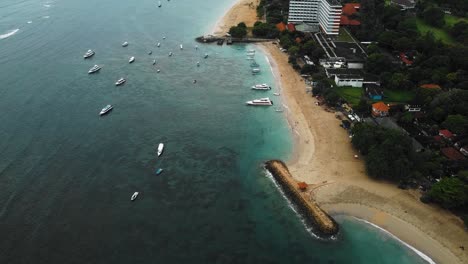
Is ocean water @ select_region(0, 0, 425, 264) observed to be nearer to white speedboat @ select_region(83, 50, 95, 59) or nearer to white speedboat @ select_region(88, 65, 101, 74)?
white speedboat @ select_region(83, 50, 95, 59)

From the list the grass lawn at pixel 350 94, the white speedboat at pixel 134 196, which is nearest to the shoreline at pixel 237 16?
the grass lawn at pixel 350 94

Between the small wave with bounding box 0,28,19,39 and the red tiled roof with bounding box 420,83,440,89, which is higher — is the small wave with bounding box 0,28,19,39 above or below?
above

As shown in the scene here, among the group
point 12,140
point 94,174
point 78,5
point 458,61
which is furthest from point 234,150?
point 78,5

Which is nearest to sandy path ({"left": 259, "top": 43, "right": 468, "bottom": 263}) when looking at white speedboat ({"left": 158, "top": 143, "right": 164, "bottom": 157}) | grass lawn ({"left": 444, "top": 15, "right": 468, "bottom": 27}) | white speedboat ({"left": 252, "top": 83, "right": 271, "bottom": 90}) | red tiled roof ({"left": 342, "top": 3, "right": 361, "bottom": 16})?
white speedboat ({"left": 252, "top": 83, "right": 271, "bottom": 90})

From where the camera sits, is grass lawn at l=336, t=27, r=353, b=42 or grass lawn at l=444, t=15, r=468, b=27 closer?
grass lawn at l=336, t=27, r=353, b=42

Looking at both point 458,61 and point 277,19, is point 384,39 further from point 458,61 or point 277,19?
point 277,19
